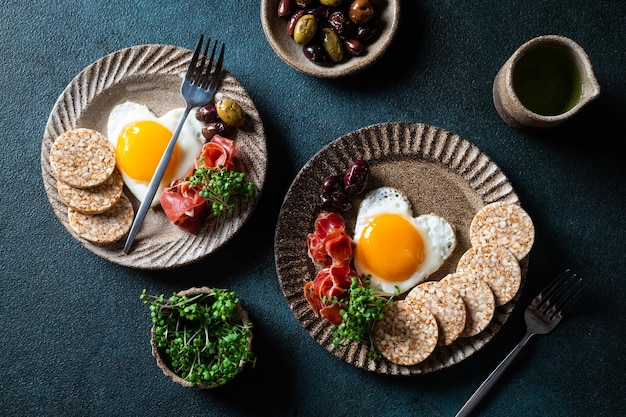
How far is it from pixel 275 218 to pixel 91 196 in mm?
730

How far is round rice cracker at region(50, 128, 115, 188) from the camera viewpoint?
234 cm

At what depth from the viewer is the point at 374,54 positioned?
238 centimetres

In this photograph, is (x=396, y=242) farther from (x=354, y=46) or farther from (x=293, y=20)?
(x=293, y=20)

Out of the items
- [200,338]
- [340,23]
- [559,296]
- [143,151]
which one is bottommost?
[200,338]

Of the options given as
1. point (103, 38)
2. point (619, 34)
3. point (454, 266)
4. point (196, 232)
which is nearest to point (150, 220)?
point (196, 232)

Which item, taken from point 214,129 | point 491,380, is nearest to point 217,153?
point 214,129

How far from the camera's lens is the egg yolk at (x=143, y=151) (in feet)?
7.77

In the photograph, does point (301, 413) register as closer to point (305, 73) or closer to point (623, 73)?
point (305, 73)

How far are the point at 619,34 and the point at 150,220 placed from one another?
6.78 feet

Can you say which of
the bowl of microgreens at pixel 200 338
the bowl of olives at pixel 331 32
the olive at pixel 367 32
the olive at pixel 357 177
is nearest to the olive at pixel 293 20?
the bowl of olives at pixel 331 32

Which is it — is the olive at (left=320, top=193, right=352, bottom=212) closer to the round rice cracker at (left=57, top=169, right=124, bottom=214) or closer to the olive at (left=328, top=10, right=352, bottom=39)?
the olive at (left=328, top=10, right=352, bottom=39)

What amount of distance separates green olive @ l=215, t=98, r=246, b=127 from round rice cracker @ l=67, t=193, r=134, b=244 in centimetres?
53

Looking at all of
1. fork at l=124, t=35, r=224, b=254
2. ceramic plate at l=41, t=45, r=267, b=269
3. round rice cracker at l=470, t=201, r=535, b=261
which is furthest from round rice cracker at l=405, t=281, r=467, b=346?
fork at l=124, t=35, r=224, b=254

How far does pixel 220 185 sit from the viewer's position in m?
2.21
